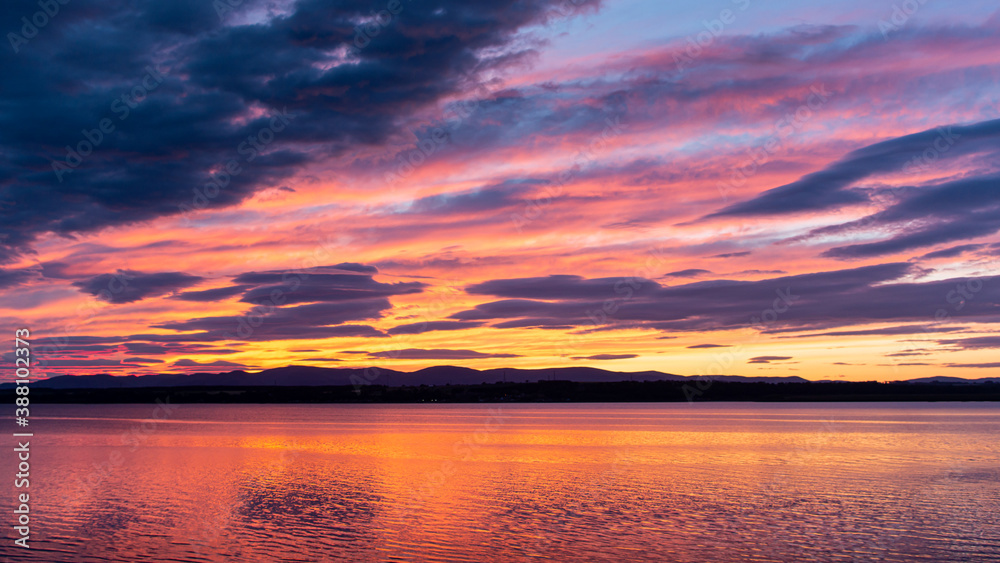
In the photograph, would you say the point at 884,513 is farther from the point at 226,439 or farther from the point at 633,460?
the point at 226,439

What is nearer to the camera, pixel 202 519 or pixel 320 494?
pixel 202 519

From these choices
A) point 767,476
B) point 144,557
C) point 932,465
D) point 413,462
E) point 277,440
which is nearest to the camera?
point 144,557

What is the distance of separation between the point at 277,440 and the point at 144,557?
7096cm

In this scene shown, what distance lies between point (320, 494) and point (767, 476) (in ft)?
109

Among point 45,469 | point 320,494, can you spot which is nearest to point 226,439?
point 45,469

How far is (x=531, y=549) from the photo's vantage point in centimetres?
2952

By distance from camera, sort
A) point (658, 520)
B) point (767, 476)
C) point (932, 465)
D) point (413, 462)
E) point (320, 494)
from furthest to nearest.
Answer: point (413, 462), point (932, 465), point (767, 476), point (320, 494), point (658, 520)

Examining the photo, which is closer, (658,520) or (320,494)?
(658,520)

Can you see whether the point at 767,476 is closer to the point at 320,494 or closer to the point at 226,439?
the point at 320,494

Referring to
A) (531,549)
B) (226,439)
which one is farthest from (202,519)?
(226,439)

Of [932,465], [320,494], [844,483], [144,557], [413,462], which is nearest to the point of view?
[144,557]

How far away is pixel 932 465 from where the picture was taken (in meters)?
58.8

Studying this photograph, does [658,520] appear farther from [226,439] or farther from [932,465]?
[226,439]

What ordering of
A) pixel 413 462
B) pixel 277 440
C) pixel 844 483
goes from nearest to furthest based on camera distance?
pixel 844 483
pixel 413 462
pixel 277 440
